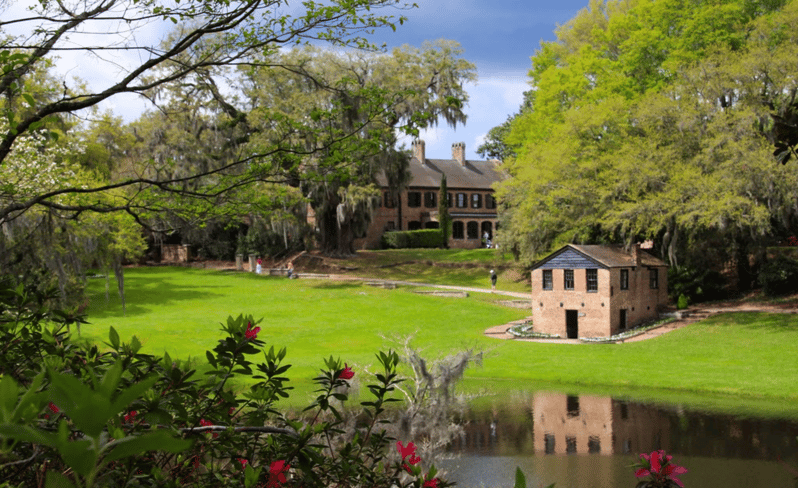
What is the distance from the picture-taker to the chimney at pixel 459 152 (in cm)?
6825

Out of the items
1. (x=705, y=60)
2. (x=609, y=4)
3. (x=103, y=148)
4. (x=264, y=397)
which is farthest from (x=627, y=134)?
(x=103, y=148)

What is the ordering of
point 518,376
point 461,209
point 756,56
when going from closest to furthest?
point 518,376, point 756,56, point 461,209

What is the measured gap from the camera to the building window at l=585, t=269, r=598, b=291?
95.8 ft

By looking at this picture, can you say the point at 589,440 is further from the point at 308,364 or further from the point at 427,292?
the point at 427,292

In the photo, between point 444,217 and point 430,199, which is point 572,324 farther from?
point 430,199

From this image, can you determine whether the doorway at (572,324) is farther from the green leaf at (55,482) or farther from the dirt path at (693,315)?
the green leaf at (55,482)

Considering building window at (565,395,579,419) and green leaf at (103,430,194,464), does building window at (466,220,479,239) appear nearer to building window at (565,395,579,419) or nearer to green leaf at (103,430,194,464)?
building window at (565,395,579,419)

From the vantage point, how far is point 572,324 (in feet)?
100

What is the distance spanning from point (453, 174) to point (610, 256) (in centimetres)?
3730

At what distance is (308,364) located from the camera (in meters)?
25.1

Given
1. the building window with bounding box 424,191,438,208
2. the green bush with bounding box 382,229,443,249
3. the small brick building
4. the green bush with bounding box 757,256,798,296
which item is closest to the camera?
the small brick building

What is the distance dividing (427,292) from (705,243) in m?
14.8

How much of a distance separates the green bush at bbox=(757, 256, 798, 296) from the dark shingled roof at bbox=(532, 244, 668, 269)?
4914 mm

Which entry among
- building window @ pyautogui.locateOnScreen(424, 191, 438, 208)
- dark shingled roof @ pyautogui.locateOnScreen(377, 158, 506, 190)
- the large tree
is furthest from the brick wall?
building window @ pyautogui.locateOnScreen(424, 191, 438, 208)
